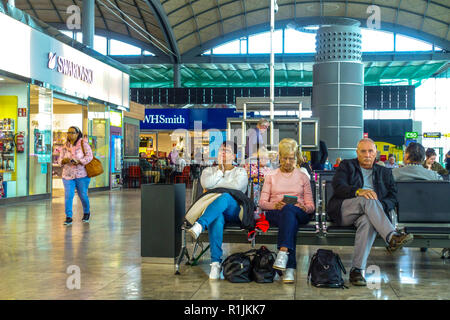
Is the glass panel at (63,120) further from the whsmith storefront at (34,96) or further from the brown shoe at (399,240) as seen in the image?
the brown shoe at (399,240)

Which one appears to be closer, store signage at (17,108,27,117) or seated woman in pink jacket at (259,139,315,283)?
seated woman in pink jacket at (259,139,315,283)

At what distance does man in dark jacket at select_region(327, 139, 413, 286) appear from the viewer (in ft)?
15.9

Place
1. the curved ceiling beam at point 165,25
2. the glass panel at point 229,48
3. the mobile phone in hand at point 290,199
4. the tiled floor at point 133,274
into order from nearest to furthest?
the tiled floor at point 133,274 → the mobile phone in hand at point 290,199 → the curved ceiling beam at point 165,25 → the glass panel at point 229,48

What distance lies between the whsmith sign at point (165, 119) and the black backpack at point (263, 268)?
87.1 feet

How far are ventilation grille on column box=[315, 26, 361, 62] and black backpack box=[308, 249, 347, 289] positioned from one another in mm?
12526

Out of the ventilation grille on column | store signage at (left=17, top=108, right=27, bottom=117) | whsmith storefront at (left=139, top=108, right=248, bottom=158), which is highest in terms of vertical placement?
the ventilation grille on column

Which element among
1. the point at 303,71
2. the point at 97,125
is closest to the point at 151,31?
the point at 303,71

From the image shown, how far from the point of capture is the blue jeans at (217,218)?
5188mm

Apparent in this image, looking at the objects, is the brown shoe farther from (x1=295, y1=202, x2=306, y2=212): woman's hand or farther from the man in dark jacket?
(x1=295, y1=202, x2=306, y2=212): woman's hand

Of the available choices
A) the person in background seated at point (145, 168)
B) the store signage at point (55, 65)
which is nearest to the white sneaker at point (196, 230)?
the store signage at point (55, 65)

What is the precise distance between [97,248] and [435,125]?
3630cm

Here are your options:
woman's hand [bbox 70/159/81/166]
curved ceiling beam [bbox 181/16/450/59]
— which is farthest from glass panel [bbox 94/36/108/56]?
woman's hand [bbox 70/159/81/166]
